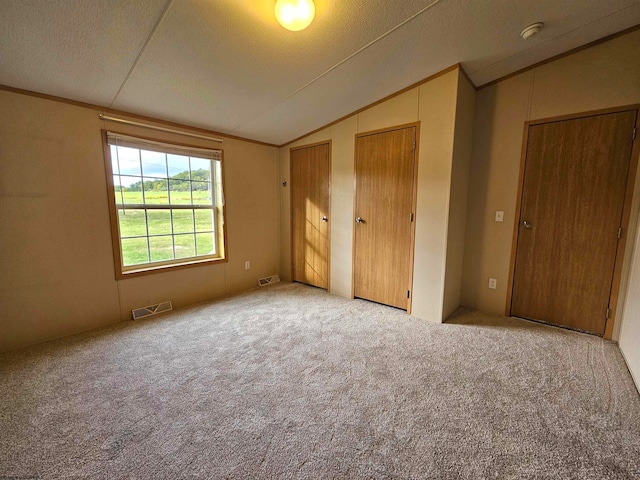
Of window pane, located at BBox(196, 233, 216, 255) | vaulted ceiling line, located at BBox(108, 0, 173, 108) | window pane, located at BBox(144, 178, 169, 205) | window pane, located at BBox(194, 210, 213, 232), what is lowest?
window pane, located at BBox(196, 233, 216, 255)

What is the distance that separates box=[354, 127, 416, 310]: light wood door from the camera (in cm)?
270

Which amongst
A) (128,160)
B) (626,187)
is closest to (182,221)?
(128,160)

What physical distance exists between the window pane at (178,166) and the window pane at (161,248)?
0.70 m

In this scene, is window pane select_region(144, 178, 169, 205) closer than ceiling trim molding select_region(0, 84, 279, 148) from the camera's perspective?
No

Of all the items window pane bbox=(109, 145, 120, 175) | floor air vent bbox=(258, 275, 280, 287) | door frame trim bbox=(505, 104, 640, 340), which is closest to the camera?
door frame trim bbox=(505, 104, 640, 340)

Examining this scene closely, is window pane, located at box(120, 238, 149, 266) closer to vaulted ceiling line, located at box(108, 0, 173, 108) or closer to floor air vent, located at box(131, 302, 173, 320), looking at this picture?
floor air vent, located at box(131, 302, 173, 320)

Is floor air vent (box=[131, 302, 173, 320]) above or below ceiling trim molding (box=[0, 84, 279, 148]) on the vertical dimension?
below

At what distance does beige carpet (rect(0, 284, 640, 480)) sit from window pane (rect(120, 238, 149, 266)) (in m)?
0.66

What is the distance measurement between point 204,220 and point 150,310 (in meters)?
1.16

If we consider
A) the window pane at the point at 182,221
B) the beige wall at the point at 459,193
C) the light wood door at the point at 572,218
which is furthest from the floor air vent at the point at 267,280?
the light wood door at the point at 572,218

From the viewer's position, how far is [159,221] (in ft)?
9.36

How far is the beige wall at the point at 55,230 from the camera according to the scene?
201 cm

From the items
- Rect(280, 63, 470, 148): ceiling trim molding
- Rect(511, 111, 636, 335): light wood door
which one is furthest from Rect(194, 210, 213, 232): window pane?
Rect(511, 111, 636, 335): light wood door

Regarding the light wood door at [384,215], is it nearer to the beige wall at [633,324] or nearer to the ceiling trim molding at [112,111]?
the beige wall at [633,324]
